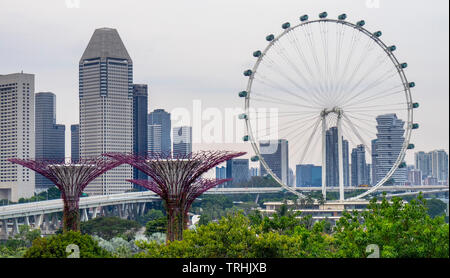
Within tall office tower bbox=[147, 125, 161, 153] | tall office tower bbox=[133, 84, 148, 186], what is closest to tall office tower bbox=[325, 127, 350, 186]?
tall office tower bbox=[133, 84, 148, 186]

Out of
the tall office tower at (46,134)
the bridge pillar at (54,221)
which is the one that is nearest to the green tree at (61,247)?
the bridge pillar at (54,221)

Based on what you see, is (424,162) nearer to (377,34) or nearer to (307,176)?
(307,176)

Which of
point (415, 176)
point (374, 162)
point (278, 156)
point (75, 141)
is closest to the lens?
point (75, 141)

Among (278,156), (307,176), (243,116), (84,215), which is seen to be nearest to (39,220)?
(84,215)

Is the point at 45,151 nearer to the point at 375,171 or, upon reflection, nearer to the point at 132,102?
the point at 132,102

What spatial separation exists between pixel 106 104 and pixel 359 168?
56.4 meters

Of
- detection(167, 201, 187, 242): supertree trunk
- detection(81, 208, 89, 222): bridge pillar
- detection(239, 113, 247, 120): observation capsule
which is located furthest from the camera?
detection(81, 208, 89, 222): bridge pillar

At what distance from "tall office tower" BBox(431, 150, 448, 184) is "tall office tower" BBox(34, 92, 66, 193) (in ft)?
246

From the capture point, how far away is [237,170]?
140m

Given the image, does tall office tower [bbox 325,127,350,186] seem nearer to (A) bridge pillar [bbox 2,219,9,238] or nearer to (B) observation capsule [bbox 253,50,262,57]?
(A) bridge pillar [bbox 2,219,9,238]

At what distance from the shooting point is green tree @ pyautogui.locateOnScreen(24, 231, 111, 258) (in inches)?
809

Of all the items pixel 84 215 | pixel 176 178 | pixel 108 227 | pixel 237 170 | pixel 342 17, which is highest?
pixel 342 17
